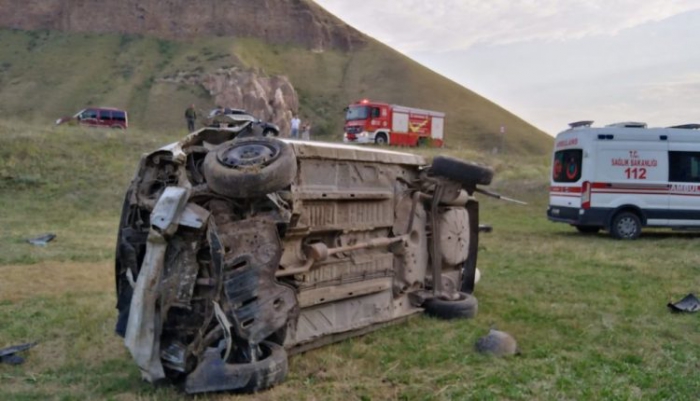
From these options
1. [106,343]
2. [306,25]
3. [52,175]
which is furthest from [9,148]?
[306,25]

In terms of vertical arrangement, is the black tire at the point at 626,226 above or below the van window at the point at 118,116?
below

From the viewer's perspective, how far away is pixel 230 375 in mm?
4246

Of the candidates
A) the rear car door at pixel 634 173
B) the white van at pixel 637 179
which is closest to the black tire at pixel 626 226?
Result: the white van at pixel 637 179

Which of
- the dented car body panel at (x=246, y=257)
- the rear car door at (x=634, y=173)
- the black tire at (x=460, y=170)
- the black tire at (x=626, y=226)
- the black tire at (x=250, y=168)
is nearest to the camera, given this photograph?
the dented car body panel at (x=246, y=257)

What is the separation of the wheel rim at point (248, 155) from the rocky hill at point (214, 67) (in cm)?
4861

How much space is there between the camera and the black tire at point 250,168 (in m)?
4.55

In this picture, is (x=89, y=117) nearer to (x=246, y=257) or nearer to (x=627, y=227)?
(x=627, y=227)

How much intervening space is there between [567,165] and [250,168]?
11313 millimetres

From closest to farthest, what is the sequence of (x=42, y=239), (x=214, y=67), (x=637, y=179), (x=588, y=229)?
(x=42, y=239) → (x=637, y=179) → (x=588, y=229) → (x=214, y=67)

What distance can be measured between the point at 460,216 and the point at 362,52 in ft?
252

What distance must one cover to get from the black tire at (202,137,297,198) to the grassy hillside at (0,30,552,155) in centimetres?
4690

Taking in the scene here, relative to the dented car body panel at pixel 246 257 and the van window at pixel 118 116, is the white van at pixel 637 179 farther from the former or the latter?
the van window at pixel 118 116

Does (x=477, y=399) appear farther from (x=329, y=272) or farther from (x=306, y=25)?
(x=306, y=25)

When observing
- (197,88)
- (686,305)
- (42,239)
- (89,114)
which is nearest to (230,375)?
(686,305)
